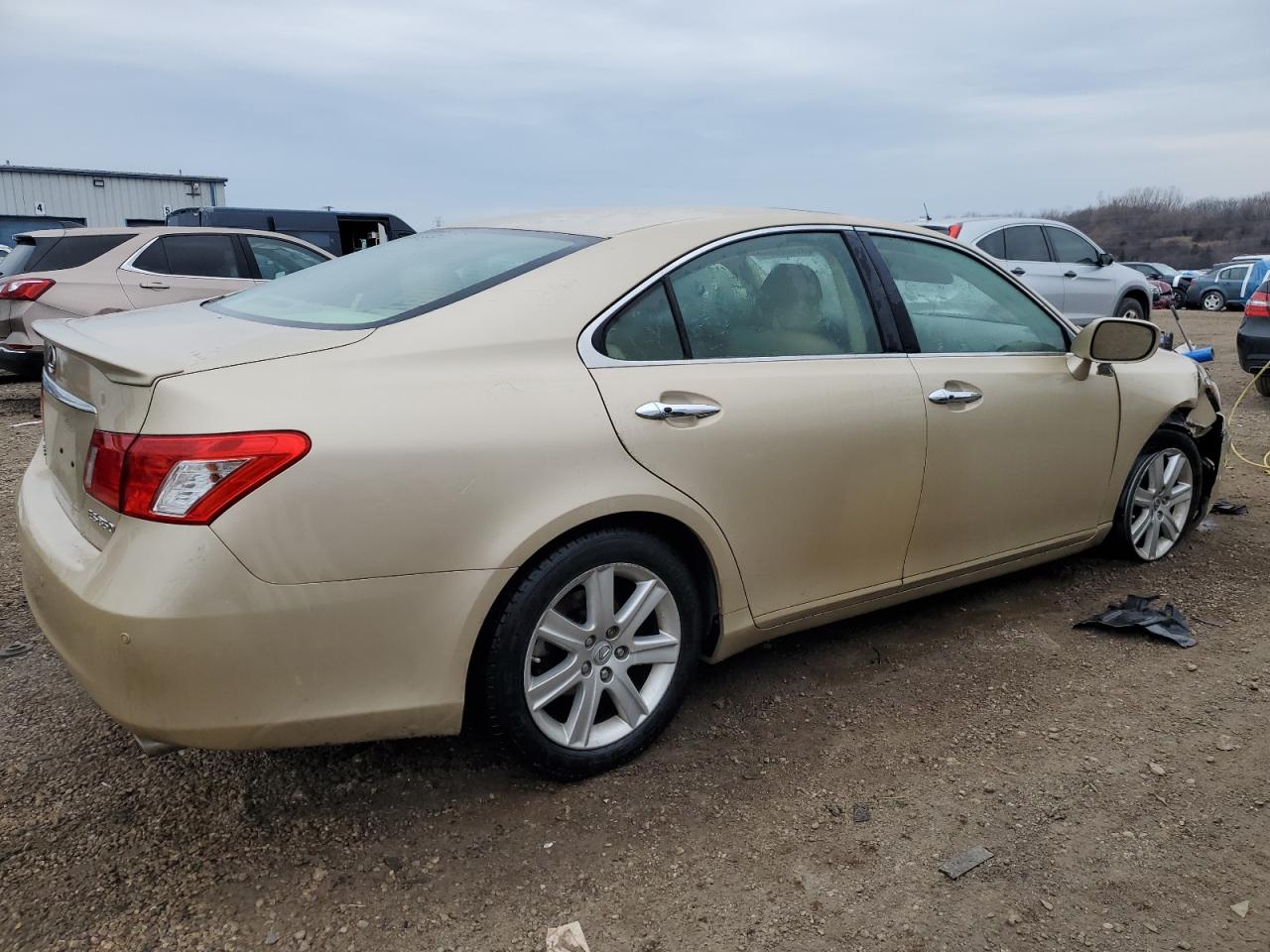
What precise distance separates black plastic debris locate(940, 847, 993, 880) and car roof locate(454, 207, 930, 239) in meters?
1.79

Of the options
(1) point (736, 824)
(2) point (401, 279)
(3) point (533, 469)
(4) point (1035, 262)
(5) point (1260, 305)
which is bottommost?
(1) point (736, 824)

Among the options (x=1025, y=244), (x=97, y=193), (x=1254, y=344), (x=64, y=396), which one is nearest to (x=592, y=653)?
(x=64, y=396)

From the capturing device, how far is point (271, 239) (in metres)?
9.48

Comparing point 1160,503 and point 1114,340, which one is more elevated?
point 1114,340

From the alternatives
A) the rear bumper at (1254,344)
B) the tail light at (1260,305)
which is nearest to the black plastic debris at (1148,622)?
the rear bumper at (1254,344)

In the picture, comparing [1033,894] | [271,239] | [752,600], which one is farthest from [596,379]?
[271,239]

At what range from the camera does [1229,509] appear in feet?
17.4

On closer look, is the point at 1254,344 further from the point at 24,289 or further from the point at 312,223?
the point at 312,223

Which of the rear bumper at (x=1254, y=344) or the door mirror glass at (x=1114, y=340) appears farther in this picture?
the rear bumper at (x=1254, y=344)

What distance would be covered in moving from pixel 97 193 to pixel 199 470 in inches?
1511

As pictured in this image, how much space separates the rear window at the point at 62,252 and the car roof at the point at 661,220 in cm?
681

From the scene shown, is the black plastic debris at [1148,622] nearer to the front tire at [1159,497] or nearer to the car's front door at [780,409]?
the front tire at [1159,497]

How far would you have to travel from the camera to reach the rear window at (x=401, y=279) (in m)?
2.57

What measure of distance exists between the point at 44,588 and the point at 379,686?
2.74 feet
